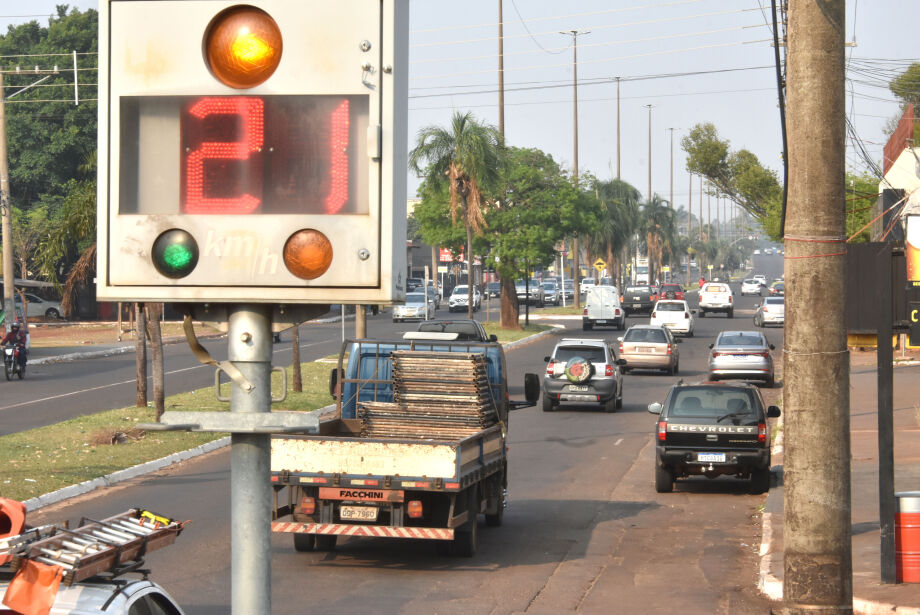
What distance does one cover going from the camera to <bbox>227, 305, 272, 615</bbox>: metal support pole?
3.37 meters

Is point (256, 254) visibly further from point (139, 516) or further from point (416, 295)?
point (416, 295)

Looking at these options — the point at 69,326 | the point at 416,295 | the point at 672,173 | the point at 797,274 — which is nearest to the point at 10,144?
the point at 69,326

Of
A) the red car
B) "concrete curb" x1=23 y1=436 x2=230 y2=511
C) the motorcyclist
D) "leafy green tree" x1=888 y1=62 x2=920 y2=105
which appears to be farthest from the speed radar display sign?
the red car

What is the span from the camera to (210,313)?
343 centimetres

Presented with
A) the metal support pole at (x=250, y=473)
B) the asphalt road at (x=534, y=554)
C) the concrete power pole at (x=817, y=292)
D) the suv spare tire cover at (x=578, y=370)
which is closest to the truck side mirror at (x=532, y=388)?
the asphalt road at (x=534, y=554)

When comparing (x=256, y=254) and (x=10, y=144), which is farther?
(x=10, y=144)

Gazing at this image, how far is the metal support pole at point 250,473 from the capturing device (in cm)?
337

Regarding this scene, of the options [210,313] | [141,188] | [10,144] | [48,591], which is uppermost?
[10,144]

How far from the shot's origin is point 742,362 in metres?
34.2

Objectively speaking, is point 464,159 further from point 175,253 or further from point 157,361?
point 175,253

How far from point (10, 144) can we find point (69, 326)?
17090 mm

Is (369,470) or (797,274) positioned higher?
(797,274)

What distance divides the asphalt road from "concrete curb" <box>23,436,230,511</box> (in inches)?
8.0

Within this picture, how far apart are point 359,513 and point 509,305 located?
44.2m
